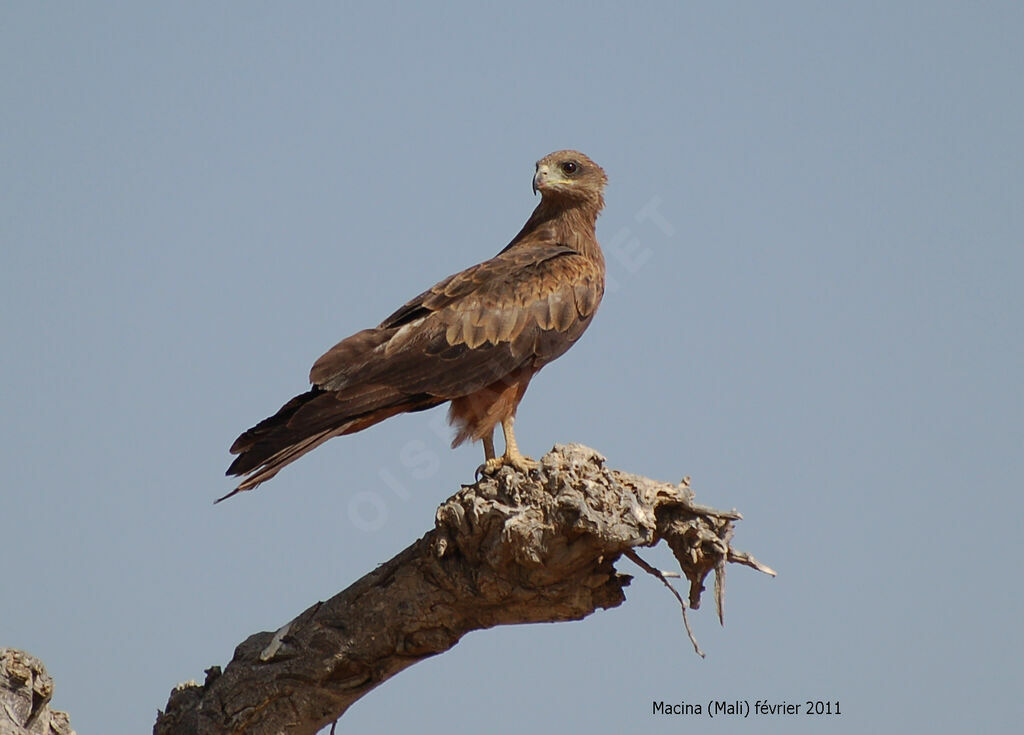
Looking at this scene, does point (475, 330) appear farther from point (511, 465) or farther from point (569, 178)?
point (569, 178)

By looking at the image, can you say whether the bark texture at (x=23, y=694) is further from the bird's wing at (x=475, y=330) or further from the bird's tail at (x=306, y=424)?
the bird's wing at (x=475, y=330)

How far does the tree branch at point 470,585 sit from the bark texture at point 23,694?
0.93 m

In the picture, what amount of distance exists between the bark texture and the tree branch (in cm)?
93

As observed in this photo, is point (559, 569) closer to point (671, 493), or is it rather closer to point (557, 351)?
point (671, 493)

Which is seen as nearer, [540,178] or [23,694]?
[23,694]

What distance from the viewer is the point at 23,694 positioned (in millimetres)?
6434

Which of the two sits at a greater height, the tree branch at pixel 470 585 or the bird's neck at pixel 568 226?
the bird's neck at pixel 568 226

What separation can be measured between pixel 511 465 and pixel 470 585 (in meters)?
0.70

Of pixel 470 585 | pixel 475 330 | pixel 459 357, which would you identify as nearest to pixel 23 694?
pixel 470 585

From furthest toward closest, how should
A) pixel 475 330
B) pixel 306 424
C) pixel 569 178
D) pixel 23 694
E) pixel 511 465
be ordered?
pixel 569 178, pixel 475 330, pixel 306 424, pixel 511 465, pixel 23 694

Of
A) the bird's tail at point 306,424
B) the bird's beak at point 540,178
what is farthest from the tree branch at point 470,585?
the bird's beak at point 540,178

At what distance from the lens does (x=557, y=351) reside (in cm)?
836

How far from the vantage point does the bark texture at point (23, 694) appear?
6352mm

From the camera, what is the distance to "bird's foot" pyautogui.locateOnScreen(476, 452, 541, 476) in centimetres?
668
